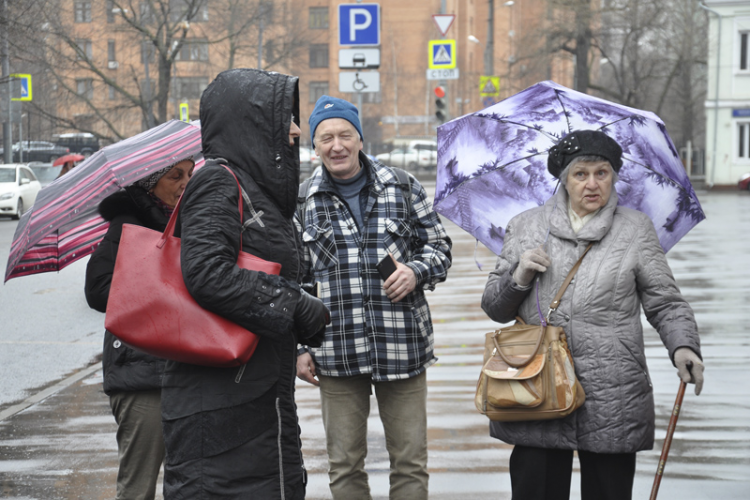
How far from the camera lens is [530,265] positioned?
361cm

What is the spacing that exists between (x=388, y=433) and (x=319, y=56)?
8846 cm

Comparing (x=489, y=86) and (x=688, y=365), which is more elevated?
(x=489, y=86)

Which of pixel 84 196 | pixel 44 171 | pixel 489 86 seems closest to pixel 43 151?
pixel 44 171

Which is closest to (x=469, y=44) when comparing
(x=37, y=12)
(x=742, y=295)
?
(x=37, y=12)

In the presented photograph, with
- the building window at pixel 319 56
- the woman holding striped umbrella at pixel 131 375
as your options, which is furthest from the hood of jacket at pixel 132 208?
the building window at pixel 319 56

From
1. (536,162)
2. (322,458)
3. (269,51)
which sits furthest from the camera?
(269,51)

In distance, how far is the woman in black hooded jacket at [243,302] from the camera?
2697 mm

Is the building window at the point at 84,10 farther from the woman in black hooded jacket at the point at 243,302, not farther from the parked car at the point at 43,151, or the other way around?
the woman in black hooded jacket at the point at 243,302

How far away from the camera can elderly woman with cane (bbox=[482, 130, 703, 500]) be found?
3.57m

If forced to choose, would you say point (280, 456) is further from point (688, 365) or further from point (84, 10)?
point (84, 10)

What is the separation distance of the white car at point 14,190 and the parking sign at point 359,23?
15535 mm

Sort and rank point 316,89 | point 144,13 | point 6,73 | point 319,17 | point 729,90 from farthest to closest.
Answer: point 316,89
point 319,17
point 729,90
point 144,13
point 6,73

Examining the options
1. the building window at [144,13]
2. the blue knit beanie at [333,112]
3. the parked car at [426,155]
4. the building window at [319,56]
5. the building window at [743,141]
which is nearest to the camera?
the blue knit beanie at [333,112]

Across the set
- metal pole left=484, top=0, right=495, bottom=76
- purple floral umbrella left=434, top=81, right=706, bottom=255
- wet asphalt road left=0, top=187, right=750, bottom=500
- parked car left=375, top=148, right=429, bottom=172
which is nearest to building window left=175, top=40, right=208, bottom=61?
metal pole left=484, top=0, right=495, bottom=76
